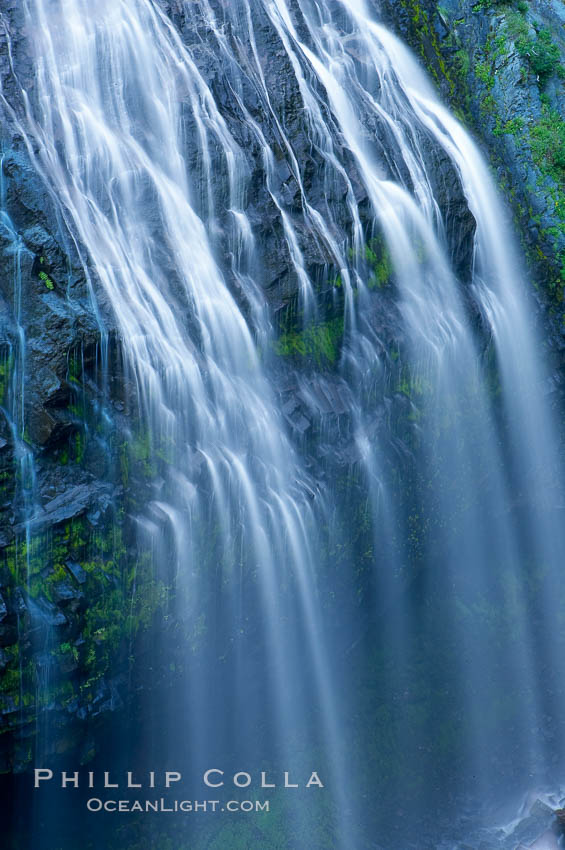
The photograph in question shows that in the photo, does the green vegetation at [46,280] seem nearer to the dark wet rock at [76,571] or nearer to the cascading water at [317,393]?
the cascading water at [317,393]

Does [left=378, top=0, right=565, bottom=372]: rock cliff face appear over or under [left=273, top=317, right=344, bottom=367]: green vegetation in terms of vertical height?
over

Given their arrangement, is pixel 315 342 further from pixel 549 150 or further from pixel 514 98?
pixel 514 98

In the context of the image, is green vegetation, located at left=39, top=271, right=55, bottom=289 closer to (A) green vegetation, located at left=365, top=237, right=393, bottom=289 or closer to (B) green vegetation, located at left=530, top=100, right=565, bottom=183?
(A) green vegetation, located at left=365, top=237, right=393, bottom=289

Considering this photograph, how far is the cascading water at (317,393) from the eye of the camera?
11.3 m

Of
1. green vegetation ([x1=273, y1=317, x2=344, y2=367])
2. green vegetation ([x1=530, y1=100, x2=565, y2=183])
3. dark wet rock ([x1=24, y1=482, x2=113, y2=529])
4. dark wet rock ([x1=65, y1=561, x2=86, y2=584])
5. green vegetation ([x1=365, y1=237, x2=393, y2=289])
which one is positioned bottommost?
dark wet rock ([x1=65, y1=561, x2=86, y2=584])

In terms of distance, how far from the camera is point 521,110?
17.1 metres

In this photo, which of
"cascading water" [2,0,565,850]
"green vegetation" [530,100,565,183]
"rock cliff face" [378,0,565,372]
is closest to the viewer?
"cascading water" [2,0,565,850]

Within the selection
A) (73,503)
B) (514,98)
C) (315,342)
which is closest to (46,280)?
(73,503)

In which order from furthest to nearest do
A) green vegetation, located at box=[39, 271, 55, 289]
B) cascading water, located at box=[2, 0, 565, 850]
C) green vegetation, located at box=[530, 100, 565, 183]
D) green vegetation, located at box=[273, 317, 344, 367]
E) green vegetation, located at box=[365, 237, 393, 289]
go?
green vegetation, located at box=[530, 100, 565, 183] → green vegetation, located at box=[365, 237, 393, 289] → green vegetation, located at box=[273, 317, 344, 367] → cascading water, located at box=[2, 0, 565, 850] → green vegetation, located at box=[39, 271, 55, 289]

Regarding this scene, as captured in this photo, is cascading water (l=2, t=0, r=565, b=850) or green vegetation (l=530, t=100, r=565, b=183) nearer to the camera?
cascading water (l=2, t=0, r=565, b=850)

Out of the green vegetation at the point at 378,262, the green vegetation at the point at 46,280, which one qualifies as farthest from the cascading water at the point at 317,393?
the green vegetation at the point at 46,280

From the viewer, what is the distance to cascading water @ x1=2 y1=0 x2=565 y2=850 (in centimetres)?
1130

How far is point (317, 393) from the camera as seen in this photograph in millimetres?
12477

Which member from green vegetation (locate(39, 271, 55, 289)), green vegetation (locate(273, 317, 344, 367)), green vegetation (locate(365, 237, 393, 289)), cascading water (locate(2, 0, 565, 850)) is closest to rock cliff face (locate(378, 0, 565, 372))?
cascading water (locate(2, 0, 565, 850))
